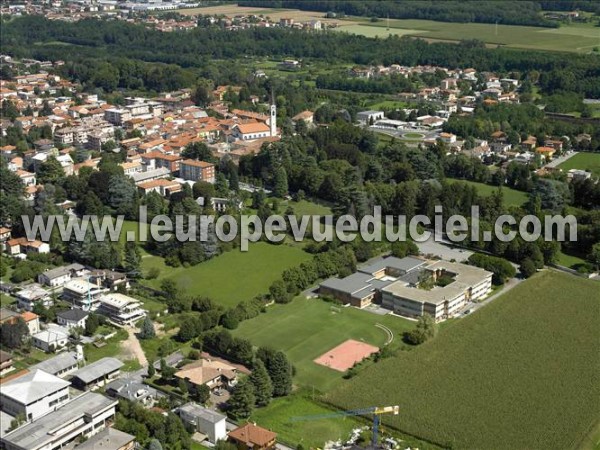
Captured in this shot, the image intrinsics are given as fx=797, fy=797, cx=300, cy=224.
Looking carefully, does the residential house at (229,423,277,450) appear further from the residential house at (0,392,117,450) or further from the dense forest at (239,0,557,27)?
the dense forest at (239,0,557,27)

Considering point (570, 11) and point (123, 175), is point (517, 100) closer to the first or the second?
point (123, 175)

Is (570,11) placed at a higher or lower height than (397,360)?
higher

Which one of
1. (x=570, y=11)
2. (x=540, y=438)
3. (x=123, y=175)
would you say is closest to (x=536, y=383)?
(x=540, y=438)

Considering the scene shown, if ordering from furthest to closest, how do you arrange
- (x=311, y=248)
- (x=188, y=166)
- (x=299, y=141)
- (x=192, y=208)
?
1. (x=299, y=141)
2. (x=188, y=166)
3. (x=192, y=208)
4. (x=311, y=248)

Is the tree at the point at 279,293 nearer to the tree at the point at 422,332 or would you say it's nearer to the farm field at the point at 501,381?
the tree at the point at 422,332

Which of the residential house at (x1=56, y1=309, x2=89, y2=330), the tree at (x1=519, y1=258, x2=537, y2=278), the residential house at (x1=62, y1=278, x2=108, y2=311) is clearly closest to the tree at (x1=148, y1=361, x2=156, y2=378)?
the residential house at (x1=56, y1=309, x2=89, y2=330)

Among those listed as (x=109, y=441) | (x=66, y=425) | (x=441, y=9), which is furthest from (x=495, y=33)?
(x=109, y=441)
